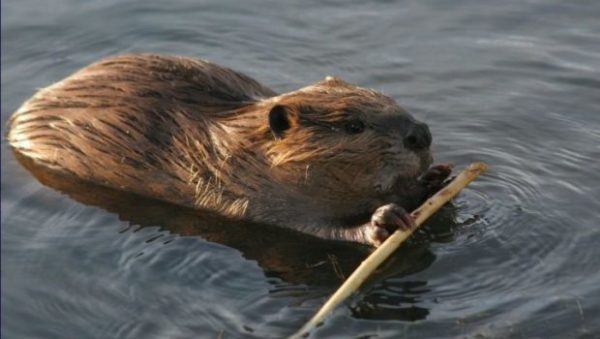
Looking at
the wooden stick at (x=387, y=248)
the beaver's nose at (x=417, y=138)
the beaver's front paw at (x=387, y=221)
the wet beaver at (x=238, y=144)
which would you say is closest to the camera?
the wooden stick at (x=387, y=248)

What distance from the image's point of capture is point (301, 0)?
11.2 metres

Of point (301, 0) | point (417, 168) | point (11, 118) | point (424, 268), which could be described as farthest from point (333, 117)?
point (301, 0)

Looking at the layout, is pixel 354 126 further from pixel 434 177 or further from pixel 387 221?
pixel 387 221

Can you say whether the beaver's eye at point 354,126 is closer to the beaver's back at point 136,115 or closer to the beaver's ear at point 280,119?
the beaver's ear at point 280,119

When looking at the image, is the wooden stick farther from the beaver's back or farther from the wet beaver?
the beaver's back

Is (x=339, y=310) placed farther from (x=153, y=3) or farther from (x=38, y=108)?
(x=153, y=3)

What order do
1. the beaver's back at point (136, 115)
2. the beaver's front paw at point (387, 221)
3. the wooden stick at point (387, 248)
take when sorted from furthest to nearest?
the beaver's back at point (136, 115)
the beaver's front paw at point (387, 221)
the wooden stick at point (387, 248)

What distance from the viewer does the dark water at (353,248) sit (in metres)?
6.55

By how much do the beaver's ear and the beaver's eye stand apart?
0.33m

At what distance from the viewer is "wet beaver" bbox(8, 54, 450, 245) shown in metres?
7.18

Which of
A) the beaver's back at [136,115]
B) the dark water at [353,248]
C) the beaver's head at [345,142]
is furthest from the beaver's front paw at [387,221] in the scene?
the beaver's back at [136,115]

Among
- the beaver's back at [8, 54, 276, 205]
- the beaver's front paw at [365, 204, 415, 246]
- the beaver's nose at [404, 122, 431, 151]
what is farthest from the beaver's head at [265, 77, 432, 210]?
the beaver's back at [8, 54, 276, 205]

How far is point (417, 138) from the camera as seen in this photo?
7031mm

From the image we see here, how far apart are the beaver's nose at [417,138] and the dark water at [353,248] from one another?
583 millimetres
